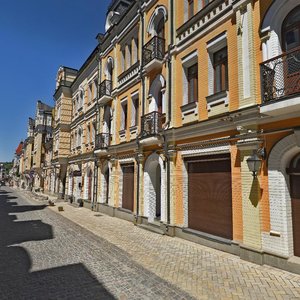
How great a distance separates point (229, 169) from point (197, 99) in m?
3.08

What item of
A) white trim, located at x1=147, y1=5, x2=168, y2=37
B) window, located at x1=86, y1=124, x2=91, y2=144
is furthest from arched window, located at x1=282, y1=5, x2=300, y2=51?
window, located at x1=86, y1=124, x2=91, y2=144

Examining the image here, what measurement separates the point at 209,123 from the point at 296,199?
136 inches

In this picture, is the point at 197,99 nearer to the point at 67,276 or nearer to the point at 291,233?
the point at 291,233

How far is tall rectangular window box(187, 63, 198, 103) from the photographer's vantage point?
9789 millimetres

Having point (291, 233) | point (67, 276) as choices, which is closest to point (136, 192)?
point (67, 276)

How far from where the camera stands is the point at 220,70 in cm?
873

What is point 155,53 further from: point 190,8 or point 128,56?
point 128,56

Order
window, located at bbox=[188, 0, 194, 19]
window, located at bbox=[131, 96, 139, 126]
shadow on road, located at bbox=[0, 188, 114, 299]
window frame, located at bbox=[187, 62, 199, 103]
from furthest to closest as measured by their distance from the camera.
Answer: window, located at bbox=[131, 96, 139, 126], window, located at bbox=[188, 0, 194, 19], window frame, located at bbox=[187, 62, 199, 103], shadow on road, located at bbox=[0, 188, 114, 299]

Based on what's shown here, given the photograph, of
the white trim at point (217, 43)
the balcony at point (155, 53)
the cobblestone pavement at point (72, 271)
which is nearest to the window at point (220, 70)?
the white trim at point (217, 43)

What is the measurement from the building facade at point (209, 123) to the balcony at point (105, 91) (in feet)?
0.46

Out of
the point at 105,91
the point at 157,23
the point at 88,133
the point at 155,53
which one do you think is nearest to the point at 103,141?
the point at 105,91

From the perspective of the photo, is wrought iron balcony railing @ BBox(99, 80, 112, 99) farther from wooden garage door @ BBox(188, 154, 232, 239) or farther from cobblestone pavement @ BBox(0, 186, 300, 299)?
cobblestone pavement @ BBox(0, 186, 300, 299)

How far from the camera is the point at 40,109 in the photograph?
142ft

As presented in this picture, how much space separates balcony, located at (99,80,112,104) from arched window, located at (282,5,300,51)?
11.1 meters
